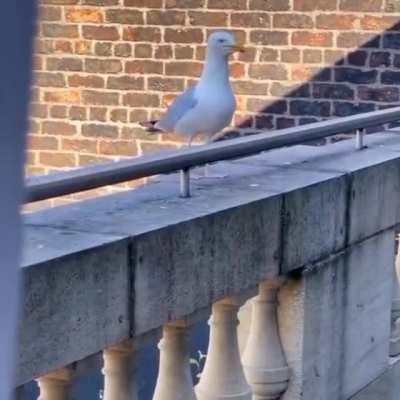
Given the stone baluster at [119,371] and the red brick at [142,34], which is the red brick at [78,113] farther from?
the stone baluster at [119,371]

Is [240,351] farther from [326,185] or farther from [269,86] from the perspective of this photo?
[269,86]

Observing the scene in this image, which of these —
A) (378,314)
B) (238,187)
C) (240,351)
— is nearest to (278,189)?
(238,187)

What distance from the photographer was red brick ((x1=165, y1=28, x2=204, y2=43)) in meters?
9.09

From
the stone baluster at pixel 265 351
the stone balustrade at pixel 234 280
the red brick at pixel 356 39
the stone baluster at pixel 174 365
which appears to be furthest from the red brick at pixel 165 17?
the stone baluster at pixel 174 365

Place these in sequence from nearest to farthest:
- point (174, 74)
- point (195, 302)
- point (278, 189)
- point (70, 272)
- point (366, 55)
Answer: point (70, 272) → point (195, 302) → point (278, 189) → point (366, 55) → point (174, 74)

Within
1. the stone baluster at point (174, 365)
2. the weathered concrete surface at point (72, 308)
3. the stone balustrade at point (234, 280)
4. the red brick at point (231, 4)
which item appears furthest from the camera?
the red brick at point (231, 4)

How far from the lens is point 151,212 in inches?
97.9

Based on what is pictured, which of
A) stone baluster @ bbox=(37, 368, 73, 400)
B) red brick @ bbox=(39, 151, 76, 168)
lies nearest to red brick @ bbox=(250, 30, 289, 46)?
red brick @ bbox=(39, 151, 76, 168)

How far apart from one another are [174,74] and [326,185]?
6315mm

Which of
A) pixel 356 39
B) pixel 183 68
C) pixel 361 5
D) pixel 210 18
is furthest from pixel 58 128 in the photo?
pixel 361 5

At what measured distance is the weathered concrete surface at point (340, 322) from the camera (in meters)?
2.95

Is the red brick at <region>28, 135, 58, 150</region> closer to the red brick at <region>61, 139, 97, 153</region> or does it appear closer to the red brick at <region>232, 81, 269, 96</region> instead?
the red brick at <region>61, 139, 97, 153</region>

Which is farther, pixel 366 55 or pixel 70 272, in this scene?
pixel 366 55

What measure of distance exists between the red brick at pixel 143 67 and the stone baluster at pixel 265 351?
651 centimetres
